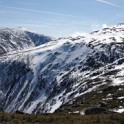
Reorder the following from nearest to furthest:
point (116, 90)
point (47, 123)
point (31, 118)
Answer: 1. point (47, 123)
2. point (31, 118)
3. point (116, 90)

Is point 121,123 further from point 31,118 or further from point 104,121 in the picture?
point 31,118

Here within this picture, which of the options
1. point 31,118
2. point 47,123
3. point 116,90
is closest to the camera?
point 47,123

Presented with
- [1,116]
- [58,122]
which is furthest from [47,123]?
[1,116]

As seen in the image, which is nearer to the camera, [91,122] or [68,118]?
[91,122]

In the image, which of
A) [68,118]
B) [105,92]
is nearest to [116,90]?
[105,92]

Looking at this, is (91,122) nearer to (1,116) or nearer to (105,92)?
(1,116)

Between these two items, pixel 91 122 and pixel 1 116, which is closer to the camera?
pixel 91 122

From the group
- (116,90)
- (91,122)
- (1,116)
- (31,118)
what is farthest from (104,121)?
(116,90)

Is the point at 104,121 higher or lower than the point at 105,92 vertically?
higher

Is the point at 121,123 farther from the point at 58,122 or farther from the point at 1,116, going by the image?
the point at 1,116
